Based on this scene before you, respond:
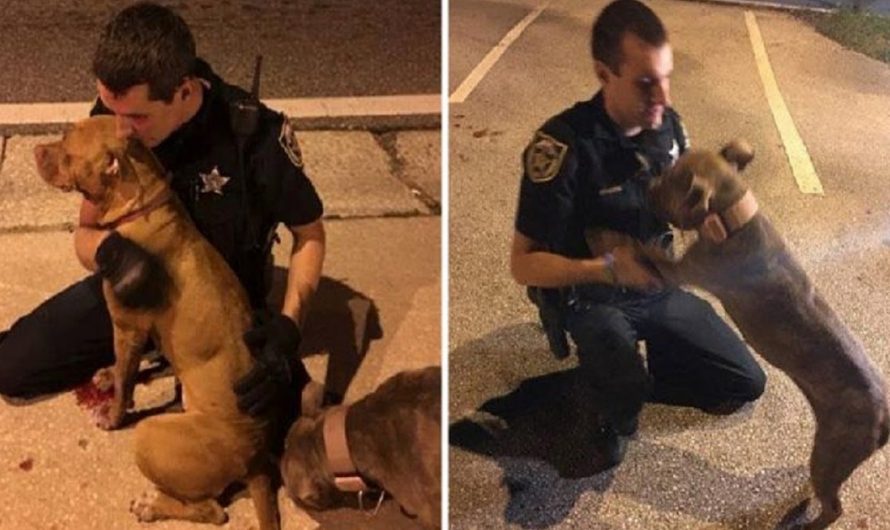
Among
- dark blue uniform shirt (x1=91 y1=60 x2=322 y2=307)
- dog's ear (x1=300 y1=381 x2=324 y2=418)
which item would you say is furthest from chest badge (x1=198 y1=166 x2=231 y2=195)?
dog's ear (x1=300 y1=381 x2=324 y2=418)

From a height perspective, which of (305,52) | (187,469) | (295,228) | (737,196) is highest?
(737,196)

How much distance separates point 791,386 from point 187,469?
2.08ft

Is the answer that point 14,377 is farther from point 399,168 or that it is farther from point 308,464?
point 399,168

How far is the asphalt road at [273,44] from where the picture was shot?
86.4 inches

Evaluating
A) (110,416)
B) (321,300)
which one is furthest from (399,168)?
(110,416)

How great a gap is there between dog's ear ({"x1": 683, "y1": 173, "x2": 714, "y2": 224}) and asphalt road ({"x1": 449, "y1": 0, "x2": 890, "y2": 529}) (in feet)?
0.11

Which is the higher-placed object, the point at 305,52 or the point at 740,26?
the point at 740,26

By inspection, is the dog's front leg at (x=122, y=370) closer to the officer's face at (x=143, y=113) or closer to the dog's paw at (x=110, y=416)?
the dog's paw at (x=110, y=416)

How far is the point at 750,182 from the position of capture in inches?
34.1

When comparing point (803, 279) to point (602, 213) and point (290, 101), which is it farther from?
point (290, 101)

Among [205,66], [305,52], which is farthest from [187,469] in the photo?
[305,52]

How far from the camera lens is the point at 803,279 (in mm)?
911

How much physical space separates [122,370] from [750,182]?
77 cm

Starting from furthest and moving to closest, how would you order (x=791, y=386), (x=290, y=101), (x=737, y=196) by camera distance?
(x=290, y=101)
(x=791, y=386)
(x=737, y=196)
